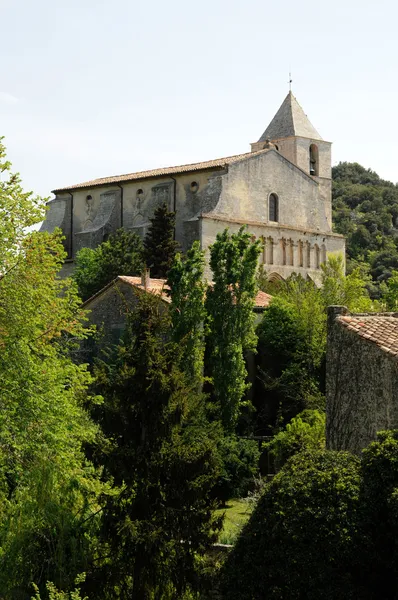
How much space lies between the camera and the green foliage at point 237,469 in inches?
1114

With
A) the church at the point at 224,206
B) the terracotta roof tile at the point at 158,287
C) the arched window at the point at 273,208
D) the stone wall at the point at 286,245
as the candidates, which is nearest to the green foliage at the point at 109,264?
the church at the point at 224,206

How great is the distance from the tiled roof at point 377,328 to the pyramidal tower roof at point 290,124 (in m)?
46.0

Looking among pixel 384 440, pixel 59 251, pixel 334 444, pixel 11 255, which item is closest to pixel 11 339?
pixel 11 255

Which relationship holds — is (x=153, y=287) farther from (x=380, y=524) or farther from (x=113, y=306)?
(x=380, y=524)

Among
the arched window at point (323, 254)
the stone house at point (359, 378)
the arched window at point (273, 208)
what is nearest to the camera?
the stone house at point (359, 378)

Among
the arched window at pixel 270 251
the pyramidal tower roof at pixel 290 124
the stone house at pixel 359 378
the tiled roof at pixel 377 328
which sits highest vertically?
the pyramidal tower roof at pixel 290 124

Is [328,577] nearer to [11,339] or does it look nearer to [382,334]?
[382,334]

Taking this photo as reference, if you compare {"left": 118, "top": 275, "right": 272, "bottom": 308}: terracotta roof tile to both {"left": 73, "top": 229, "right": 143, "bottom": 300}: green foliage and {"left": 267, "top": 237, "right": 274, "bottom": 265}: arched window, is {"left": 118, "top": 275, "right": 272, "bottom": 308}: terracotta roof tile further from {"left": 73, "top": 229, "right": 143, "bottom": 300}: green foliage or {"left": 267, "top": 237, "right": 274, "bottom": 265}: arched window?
Answer: {"left": 267, "top": 237, "right": 274, "bottom": 265}: arched window

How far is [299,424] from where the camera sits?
96.3ft

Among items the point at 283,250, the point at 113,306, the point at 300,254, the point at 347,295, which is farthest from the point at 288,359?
the point at 300,254

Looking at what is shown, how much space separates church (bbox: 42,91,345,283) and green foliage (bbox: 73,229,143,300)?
2.98 meters

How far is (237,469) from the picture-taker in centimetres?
2870

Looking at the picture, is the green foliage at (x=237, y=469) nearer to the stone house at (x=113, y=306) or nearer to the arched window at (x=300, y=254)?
the stone house at (x=113, y=306)

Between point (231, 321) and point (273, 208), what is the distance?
21565 millimetres
